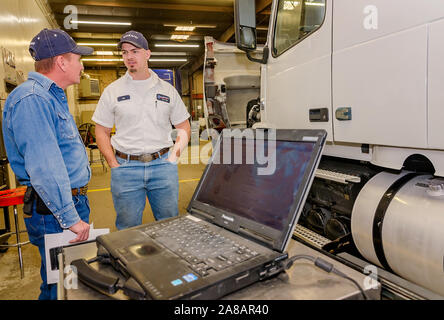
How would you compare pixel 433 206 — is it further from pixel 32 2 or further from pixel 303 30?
pixel 32 2

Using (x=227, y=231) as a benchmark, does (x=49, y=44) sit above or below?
above

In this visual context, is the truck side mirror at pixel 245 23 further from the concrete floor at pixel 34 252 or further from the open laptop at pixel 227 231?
the concrete floor at pixel 34 252

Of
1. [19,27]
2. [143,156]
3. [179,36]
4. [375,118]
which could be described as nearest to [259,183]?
[375,118]

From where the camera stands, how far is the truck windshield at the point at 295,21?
2.00 metres

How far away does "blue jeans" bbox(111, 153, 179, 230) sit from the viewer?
7.59ft

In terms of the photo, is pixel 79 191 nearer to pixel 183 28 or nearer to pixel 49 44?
pixel 49 44

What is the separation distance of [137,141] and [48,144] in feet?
3.18

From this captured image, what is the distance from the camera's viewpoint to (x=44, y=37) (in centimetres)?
153

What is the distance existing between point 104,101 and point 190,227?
5.50ft

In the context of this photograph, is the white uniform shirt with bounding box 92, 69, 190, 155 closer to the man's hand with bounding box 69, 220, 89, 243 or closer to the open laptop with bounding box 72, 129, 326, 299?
the man's hand with bounding box 69, 220, 89, 243

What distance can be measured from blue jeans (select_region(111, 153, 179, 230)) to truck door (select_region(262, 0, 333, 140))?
917 millimetres

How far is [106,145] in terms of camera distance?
238 cm

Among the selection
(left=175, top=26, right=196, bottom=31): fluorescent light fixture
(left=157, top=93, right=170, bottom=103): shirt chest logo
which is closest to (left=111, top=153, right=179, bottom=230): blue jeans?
(left=157, top=93, right=170, bottom=103): shirt chest logo
